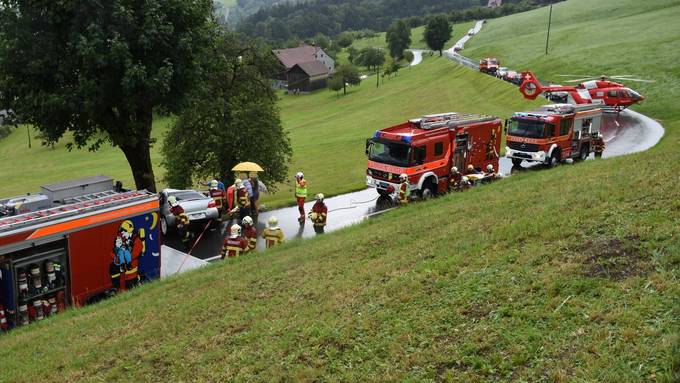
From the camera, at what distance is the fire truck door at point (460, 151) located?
21203 millimetres

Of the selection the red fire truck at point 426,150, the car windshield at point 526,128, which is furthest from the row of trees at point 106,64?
the car windshield at point 526,128

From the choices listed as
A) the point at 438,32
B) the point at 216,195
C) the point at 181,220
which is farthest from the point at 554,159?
the point at 438,32

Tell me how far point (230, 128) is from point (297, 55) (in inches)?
3768

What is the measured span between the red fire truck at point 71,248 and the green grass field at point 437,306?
84 centimetres

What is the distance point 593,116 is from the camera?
26719mm

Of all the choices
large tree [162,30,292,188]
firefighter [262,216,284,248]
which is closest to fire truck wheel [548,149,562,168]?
large tree [162,30,292,188]

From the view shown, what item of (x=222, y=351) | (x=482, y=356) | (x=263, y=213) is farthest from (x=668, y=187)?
(x=263, y=213)

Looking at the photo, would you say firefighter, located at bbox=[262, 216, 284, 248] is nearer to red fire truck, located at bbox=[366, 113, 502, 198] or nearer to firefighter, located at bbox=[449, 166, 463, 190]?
red fire truck, located at bbox=[366, 113, 502, 198]

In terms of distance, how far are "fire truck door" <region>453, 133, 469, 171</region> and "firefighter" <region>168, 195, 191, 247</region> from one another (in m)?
10.3

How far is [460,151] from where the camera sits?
21.4 meters

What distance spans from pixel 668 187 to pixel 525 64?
6680 centimetres

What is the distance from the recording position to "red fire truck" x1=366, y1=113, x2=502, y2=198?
19.6 m

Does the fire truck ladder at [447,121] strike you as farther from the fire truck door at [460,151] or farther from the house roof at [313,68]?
the house roof at [313,68]

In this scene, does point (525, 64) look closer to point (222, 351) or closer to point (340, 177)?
point (340, 177)
